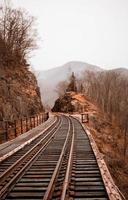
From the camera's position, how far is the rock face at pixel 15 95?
28.0 meters

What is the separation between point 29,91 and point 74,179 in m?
30.0

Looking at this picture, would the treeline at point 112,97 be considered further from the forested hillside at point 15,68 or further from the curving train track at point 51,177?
the curving train track at point 51,177

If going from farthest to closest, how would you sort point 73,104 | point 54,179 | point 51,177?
point 73,104
point 51,177
point 54,179

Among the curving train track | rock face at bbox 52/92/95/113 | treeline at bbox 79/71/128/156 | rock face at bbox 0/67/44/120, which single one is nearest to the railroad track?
the curving train track

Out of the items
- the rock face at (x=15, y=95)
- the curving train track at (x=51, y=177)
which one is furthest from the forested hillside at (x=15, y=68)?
the curving train track at (x=51, y=177)

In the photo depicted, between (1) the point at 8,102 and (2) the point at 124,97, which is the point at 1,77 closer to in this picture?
(1) the point at 8,102

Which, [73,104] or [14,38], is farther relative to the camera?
[73,104]

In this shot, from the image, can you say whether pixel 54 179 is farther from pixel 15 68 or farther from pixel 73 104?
pixel 73 104

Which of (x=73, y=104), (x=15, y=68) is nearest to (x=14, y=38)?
(x=15, y=68)

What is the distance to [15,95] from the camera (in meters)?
32.2

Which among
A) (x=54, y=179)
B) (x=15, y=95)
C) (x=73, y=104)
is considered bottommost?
(x=54, y=179)

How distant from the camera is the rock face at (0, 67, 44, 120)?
28047 millimetres

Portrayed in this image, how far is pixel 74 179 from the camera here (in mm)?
10430

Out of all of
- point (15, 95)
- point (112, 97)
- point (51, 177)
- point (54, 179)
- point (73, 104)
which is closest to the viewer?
point (54, 179)
